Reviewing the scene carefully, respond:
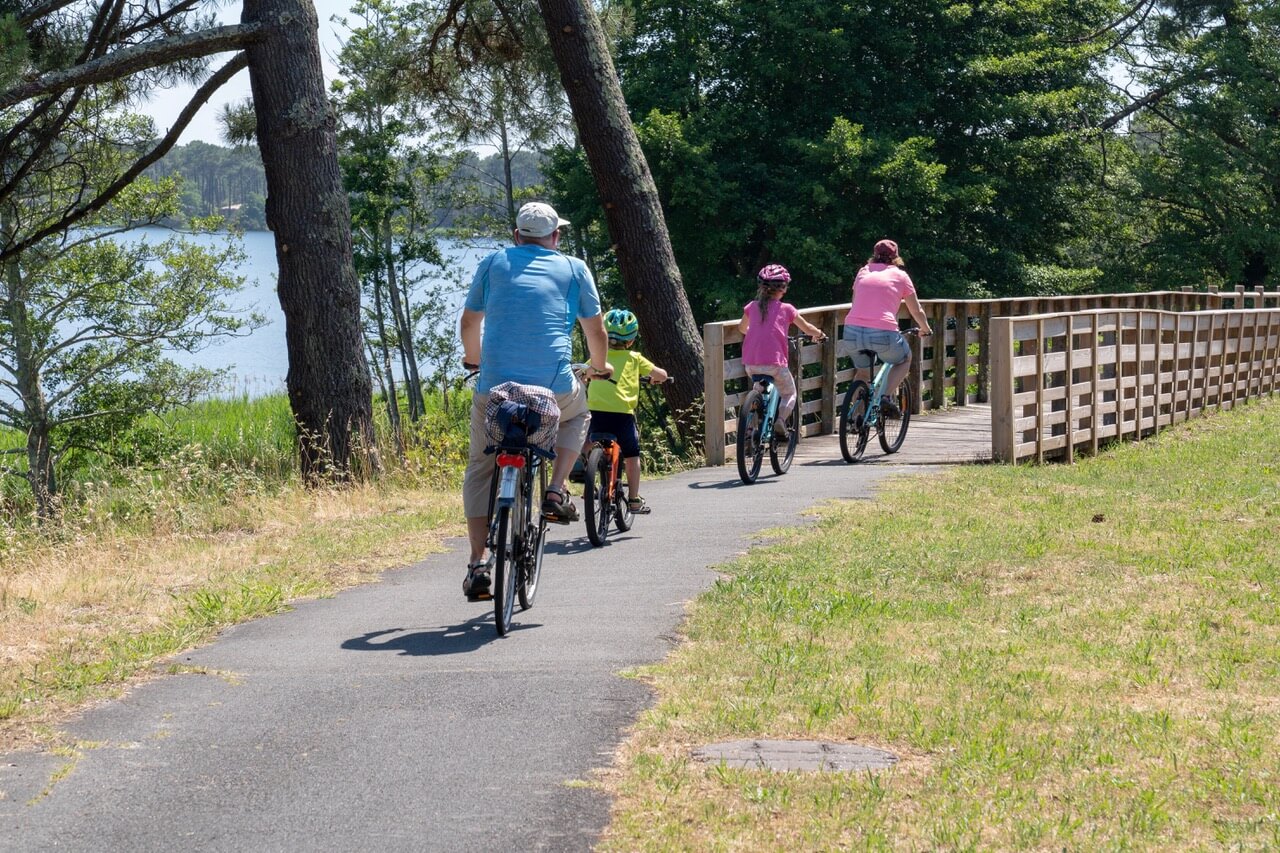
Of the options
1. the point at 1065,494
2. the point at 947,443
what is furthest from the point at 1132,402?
the point at 1065,494

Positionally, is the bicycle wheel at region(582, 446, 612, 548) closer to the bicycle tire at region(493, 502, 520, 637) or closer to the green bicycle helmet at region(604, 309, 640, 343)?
the green bicycle helmet at region(604, 309, 640, 343)

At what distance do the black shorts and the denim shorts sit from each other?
4689mm

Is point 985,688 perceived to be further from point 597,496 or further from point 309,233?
point 309,233

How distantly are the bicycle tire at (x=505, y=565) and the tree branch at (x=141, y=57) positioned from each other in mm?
7566

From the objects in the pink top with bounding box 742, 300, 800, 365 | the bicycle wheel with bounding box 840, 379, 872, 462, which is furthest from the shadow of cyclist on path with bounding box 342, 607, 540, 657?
the bicycle wheel with bounding box 840, 379, 872, 462

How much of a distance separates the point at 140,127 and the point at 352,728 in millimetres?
19874

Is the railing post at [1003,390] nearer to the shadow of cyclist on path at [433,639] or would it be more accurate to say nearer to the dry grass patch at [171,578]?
the dry grass patch at [171,578]

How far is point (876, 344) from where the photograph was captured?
13336 millimetres

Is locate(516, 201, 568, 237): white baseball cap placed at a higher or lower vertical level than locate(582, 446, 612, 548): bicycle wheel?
higher

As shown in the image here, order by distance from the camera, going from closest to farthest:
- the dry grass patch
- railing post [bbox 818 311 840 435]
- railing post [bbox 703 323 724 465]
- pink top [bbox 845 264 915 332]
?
the dry grass patch, pink top [bbox 845 264 915 332], railing post [bbox 703 323 724 465], railing post [bbox 818 311 840 435]

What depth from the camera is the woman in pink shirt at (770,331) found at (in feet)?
38.8

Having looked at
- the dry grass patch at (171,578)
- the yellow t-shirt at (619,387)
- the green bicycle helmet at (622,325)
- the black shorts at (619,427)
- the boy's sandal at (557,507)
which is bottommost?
the dry grass patch at (171,578)

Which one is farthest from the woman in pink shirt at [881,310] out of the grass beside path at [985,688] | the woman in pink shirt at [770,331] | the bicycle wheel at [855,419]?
the grass beside path at [985,688]

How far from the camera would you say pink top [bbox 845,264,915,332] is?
13.1 m
